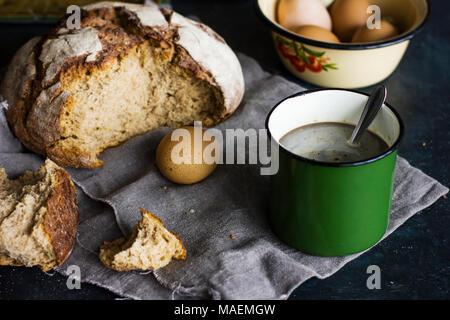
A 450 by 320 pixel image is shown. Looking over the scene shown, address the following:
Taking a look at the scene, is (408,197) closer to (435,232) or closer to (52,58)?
(435,232)

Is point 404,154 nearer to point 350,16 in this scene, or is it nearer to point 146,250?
point 350,16

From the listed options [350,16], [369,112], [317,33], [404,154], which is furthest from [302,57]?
[369,112]

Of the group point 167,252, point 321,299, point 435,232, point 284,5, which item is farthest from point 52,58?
point 435,232

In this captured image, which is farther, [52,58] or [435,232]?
[52,58]

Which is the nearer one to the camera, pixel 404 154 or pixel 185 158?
pixel 185 158

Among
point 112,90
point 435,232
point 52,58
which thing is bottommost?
point 435,232

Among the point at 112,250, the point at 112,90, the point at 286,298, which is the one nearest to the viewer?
the point at 286,298

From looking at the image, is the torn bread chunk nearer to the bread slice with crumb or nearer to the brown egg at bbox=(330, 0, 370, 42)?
the bread slice with crumb

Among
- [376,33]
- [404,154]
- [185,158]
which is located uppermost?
[376,33]
